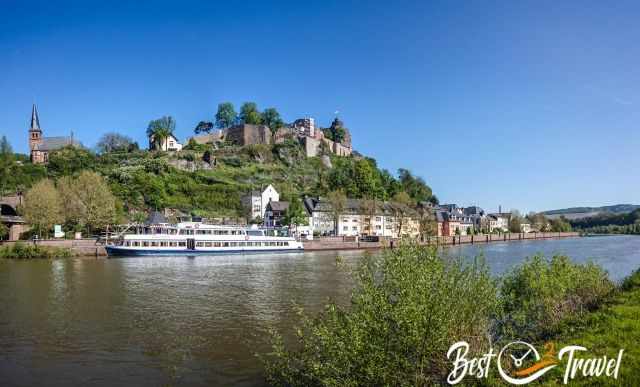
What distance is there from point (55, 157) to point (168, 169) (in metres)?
23.2

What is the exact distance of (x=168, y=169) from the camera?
103625 mm

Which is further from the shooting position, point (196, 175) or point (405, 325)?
point (196, 175)

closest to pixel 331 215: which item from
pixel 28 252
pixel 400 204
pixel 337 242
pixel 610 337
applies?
pixel 337 242

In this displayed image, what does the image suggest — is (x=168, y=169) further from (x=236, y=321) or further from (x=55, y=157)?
(x=236, y=321)

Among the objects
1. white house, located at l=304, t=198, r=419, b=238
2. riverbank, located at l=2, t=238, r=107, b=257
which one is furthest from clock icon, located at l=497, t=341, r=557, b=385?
white house, located at l=304, t=198, r=419, b=238

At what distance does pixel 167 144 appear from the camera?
122938 millimetres

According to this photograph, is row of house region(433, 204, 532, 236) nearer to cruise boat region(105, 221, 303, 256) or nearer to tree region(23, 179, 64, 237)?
cruise boat region(105, 221, 303, 256)

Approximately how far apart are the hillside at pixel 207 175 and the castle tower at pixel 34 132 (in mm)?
4612

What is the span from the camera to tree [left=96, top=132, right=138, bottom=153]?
4811 inches

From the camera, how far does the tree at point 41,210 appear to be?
5856 cm

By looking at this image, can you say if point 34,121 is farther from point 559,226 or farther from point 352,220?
point 559,226

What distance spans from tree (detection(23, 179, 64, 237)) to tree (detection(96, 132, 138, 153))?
6337 centimetres

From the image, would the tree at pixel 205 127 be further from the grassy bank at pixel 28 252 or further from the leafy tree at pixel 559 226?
the leafy tree at pixel 559 226

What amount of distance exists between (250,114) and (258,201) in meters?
50.9
